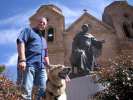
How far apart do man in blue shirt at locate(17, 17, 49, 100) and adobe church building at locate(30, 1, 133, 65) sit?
36.0 metres

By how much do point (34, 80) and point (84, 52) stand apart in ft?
23.5

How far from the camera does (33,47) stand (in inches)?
279

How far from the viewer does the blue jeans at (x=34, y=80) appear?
22.1ft

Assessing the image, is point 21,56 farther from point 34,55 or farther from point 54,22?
point 54,22

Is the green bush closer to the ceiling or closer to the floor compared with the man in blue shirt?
closer to the floor

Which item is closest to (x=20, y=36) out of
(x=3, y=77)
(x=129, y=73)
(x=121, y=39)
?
(x=3, y=77)

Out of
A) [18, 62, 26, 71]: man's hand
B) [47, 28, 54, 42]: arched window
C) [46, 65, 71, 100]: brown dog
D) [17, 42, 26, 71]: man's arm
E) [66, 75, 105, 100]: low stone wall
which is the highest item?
[47, 28, 54, 42]: arched window

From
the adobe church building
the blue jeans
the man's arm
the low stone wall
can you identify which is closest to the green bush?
the low stone wall

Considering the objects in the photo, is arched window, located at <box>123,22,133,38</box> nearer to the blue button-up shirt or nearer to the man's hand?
the blue button-up shirt

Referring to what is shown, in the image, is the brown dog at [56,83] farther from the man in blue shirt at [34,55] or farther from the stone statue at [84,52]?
the stone statue at [84,52]

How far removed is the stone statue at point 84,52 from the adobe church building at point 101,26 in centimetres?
2836

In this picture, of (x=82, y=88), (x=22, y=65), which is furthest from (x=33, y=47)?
(x=82, y=88)

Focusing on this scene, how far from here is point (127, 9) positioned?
45.5m

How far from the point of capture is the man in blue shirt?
6.84 metres
